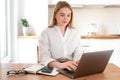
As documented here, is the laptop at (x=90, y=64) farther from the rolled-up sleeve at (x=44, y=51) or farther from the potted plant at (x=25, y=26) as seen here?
the potted plant at (x=25, y=26)

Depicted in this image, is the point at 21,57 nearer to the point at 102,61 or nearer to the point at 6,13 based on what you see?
the point at 6,13

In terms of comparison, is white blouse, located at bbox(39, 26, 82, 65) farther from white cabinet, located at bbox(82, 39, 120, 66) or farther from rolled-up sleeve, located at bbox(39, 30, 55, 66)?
white cabinet, located at bbox(82, 39, 120, 66)

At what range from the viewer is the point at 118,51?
3.82m

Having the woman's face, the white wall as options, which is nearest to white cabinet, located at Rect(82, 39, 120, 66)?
the white wall

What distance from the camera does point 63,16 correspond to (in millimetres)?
1799

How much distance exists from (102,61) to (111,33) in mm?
2961

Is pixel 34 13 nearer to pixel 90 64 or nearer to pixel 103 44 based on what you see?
pixel 103 44

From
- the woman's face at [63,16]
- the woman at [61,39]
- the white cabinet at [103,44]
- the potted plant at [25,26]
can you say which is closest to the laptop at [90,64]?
the woman at [61,39]

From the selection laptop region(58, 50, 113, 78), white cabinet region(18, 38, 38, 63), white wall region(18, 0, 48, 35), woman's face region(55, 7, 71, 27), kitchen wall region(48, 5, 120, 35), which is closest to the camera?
laptop region(58, 50, 113, 78)

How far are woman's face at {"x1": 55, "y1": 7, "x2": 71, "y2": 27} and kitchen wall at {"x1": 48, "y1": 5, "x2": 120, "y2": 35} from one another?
8.06 ft

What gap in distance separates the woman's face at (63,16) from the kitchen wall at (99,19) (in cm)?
246

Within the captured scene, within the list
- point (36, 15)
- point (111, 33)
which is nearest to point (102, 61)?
point (36, 15)

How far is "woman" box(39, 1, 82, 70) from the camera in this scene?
1.79 m

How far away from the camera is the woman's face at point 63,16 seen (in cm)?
179
